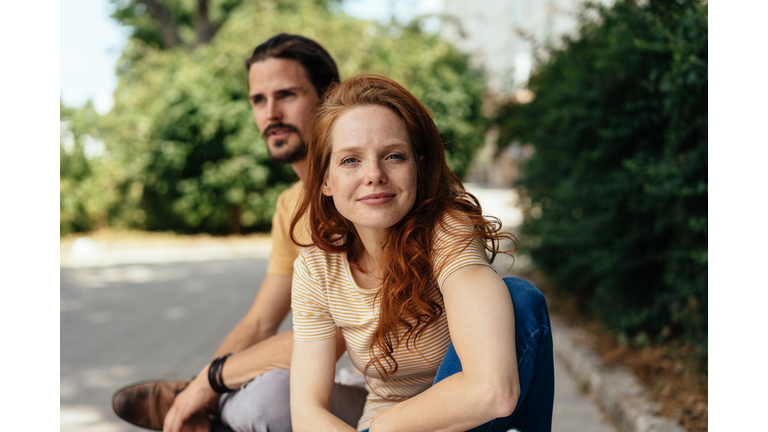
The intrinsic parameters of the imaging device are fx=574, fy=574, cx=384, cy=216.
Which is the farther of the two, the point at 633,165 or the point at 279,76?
the point at 633,165

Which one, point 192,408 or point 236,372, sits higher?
point 236,372

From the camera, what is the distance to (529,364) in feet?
4.37

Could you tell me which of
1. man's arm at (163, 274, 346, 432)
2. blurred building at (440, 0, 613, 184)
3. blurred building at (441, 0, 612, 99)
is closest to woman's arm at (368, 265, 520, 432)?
man's arm at (163, 274, 346, 432)

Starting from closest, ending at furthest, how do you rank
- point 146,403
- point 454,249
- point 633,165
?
point 454,249, point 146,403, point 633,165

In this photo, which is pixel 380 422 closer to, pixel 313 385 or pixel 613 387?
pixel 313 385

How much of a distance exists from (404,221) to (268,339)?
2.24 ft

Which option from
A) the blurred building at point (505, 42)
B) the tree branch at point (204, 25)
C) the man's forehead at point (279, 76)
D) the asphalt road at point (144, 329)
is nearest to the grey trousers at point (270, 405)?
the man's forehead at point (279, 76)

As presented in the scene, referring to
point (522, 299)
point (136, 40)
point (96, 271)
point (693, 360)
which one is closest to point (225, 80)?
point (96, 271)

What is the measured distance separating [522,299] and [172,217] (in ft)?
37.8

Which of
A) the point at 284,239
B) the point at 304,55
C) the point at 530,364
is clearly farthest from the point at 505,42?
the point at 530,364

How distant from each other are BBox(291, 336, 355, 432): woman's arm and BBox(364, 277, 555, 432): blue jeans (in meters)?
0.36

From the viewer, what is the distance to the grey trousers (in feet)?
5.82

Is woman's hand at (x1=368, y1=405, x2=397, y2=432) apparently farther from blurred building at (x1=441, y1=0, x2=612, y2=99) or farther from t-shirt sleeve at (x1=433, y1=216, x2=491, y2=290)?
blurred building at (x1=441, y1=0, x2=612, y2=99)

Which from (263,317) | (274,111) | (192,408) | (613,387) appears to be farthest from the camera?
(613,387)
